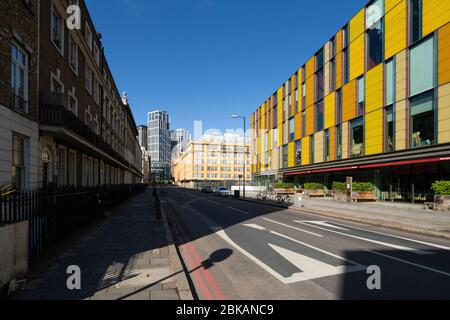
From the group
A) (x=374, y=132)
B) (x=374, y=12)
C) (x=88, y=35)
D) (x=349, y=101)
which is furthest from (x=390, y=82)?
(x=88, y=35)

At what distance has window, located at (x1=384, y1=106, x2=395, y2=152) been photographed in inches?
1021

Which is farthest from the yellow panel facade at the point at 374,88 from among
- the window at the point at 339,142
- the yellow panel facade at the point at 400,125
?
the window at the point at 339,142

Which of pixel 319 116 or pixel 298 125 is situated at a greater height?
pixel 319 116

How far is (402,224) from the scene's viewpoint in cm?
1330

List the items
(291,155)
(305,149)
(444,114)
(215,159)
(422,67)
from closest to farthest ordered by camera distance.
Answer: (444,114) < (422,67) < (305,149) < (291,155) < (215,159)

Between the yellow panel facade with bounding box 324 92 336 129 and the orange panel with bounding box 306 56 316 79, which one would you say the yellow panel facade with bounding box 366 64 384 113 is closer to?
the yellow panel facade with bounding box 324 92 336 129

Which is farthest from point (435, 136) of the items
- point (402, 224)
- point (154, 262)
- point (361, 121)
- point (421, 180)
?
point (154, 262)

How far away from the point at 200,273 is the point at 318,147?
115ft

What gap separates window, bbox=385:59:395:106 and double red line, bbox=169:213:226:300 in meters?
23.5

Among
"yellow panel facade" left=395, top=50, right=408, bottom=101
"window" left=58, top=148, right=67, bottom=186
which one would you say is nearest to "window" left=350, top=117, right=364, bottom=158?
"yellow panel facade" left=395, top=50, right=408, bottom=101

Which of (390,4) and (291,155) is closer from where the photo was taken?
(390,4)

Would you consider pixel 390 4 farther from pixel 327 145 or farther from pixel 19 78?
pixel 19 78

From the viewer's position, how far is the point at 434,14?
854 inches

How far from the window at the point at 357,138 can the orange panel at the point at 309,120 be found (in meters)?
8.88
